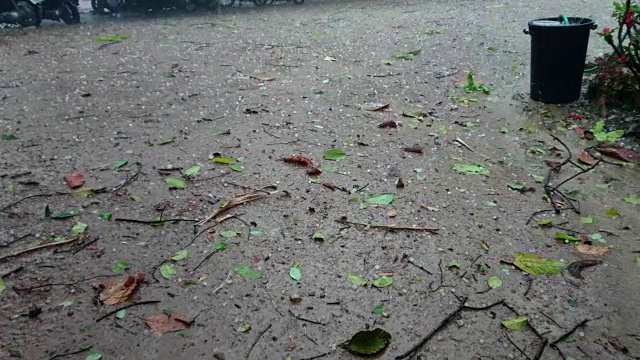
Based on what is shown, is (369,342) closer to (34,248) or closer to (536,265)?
(536,265)

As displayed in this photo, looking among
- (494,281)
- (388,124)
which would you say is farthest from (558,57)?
(494,281)

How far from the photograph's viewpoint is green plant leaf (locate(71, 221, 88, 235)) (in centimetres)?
248

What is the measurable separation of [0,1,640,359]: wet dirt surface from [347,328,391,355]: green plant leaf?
0.12 feet

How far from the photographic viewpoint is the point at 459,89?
14.2 feet

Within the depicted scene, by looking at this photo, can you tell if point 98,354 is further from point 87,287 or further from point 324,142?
point 324,142

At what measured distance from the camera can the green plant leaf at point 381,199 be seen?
2.75m

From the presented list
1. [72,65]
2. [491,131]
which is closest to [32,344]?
[491,131]

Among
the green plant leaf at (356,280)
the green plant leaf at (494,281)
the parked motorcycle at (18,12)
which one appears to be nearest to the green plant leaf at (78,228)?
the green plant leaf at (356,280)

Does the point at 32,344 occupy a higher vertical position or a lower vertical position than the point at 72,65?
lower

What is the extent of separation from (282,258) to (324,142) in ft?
4.14

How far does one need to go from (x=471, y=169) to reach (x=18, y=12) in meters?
6.51

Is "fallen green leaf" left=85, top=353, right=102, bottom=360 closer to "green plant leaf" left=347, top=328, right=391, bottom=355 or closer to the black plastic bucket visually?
"green plant leaf" left=347, top=328, right=391, bottom=355

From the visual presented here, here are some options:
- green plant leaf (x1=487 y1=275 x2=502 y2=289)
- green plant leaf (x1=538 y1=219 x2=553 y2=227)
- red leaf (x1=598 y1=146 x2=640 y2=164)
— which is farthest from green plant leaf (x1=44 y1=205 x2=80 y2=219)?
red leaf (x1=598 y1=146 x2=640 y2=164)

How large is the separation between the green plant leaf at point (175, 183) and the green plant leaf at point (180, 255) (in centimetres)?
60
